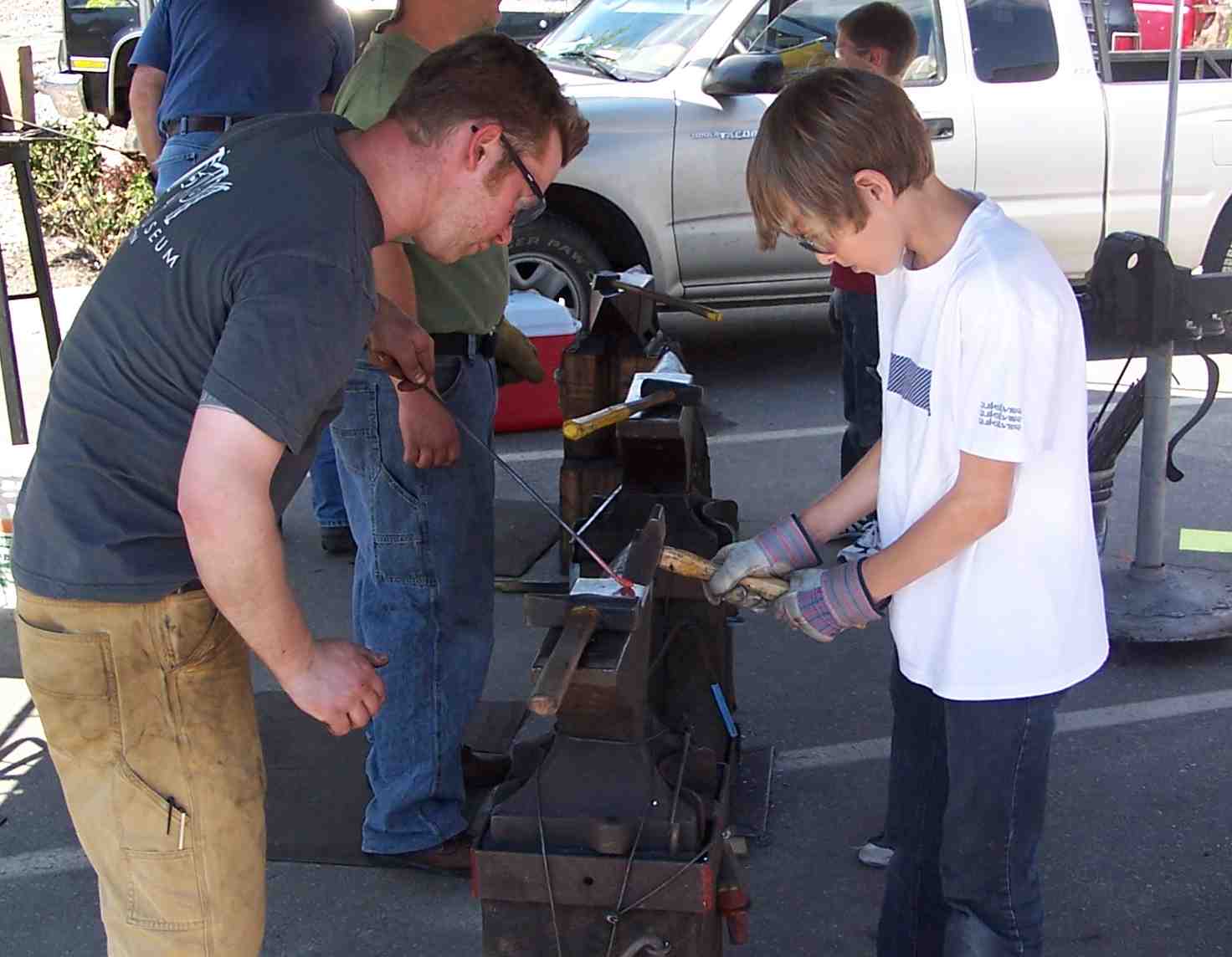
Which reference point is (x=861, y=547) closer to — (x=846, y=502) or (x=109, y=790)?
(x=846, y=502)

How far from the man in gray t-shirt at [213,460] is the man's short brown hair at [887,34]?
2.72 m

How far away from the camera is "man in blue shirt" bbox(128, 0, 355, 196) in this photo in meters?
4.28

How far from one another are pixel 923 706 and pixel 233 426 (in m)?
1.22

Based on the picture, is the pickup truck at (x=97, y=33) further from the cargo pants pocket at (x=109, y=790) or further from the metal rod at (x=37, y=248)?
the cargo pants pocket at (x=109, y=790)

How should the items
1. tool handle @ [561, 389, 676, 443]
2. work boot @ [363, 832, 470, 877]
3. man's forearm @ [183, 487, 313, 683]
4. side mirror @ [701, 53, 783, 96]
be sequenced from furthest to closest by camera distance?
side mirror @ [701, 53, 783, 96]
tool handle @ [561, 389, 676, 443]
work boot @ [363, 832, 470, 877]
man's forearm @ [183, 487, 313, 683]

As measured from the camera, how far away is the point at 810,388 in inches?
257

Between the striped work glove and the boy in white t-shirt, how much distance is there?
0.12 meters

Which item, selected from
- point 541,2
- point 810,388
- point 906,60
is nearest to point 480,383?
point 906,60

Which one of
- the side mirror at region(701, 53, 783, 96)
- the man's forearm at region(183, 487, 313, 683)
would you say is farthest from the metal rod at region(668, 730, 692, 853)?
the side mirror at region(701, 53, 783, 96)

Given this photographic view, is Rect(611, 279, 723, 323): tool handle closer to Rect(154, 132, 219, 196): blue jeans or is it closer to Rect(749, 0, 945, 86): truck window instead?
Rect(154, 132, 219, 196): blue jeans

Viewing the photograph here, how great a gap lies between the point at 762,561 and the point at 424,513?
0.80m

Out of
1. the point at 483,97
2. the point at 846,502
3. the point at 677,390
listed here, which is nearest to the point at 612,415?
the point at 677,390

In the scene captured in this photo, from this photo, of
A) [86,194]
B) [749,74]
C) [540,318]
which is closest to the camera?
[540,318]

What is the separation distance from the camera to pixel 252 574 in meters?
1.64
